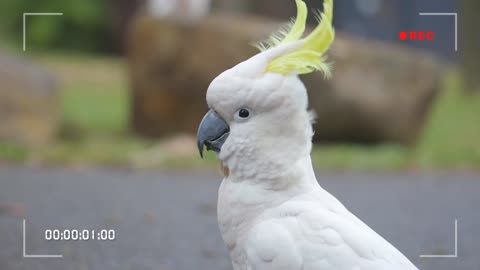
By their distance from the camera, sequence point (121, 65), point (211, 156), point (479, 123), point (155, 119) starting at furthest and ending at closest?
point (121, 65)
point (479, 123)
point (155, 119)
point (211, 156)

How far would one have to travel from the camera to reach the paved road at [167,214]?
3.85 metres

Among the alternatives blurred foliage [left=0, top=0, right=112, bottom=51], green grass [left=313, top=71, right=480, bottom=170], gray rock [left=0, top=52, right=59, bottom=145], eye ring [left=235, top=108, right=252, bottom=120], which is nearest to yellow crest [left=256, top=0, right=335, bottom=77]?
eye ring [left=235, top=108, right=252, bottom=120]

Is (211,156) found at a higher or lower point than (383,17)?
lower

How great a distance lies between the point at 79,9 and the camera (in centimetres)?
1400

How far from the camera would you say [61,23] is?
14406 mm

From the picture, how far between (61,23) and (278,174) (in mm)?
12941

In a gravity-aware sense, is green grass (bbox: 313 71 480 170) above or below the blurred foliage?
below

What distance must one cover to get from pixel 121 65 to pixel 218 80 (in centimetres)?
1133

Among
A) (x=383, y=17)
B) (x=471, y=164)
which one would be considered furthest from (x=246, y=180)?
(x=383, y=17)

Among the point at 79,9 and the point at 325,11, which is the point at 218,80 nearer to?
the point at 325,11

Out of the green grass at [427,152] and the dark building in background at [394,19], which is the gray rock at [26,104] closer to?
the green grass at [427,152]

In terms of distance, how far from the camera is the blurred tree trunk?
10.1m

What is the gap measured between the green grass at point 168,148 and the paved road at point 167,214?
0.87 feet

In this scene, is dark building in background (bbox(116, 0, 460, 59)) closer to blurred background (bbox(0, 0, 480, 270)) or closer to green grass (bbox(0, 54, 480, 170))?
blurred background (bbox(0, 0, 480, 270))
